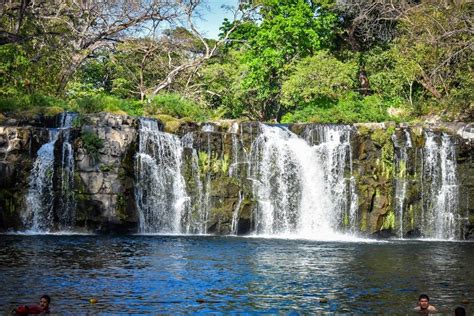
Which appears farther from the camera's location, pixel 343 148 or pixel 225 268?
pixel 343 148

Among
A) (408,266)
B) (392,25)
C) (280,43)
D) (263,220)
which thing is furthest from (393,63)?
(408,266)

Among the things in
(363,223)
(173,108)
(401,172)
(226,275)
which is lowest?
(226,275)

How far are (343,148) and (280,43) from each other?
555 inches

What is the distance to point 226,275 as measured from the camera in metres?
20.1

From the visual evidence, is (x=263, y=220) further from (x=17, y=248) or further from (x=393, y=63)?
(x=393, y=63)

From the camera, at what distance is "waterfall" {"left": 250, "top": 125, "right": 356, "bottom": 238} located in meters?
34.0

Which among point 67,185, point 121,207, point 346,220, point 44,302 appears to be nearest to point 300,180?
point 346,220

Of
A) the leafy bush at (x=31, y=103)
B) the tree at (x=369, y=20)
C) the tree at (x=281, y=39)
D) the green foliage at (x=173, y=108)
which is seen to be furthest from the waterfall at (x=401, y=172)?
the leafy bush at (x=31, y=103)

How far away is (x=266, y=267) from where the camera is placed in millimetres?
21719

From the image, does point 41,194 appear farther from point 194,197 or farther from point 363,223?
point 363,223

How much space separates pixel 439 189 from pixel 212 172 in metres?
10.3

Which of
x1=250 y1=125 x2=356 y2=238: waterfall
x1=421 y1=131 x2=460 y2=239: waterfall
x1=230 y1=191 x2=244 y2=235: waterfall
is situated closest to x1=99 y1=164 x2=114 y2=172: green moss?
x1=230 y1=191 x2=244 y2=235: waterfall

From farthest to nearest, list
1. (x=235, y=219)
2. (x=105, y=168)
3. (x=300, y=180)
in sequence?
(x=300, y=180), (x=235, y=219), (x=105, y=168)

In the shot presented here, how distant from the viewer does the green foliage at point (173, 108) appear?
38.7 meters
